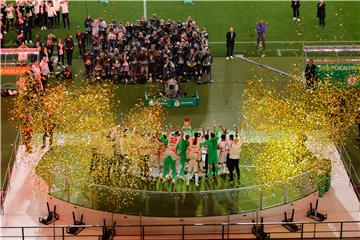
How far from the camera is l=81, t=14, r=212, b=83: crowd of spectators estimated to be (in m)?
40.0

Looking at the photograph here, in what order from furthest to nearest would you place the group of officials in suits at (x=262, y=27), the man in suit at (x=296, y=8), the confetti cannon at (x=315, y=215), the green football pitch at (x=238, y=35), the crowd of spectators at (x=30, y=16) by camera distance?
the man in suit at (x=296, y=8) < the crowd of spectators at (x=30, y=16) < the group of officials in suits at (x=262, y=27) < the green football pitch at (x=238, y=35) < the confetti cannon at (x=315, y=215)

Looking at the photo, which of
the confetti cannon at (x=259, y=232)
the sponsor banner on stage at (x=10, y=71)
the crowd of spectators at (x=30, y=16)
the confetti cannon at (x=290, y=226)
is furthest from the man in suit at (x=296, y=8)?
the confetti cannon at (x=259, y=232)

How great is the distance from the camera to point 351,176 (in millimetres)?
33844

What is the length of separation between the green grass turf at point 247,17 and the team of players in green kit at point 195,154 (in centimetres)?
1178

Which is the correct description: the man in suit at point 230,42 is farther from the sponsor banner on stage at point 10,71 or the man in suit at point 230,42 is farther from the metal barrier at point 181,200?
the metal barrier at point 181,200

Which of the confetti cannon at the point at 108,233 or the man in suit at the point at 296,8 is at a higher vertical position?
the man in suit at the point at 296,8

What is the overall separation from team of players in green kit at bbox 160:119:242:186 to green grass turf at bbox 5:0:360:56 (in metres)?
11.8

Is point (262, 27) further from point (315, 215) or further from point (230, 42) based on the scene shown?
point (315, 215)

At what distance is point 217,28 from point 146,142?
15.5 metres

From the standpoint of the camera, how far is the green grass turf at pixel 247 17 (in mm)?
45250

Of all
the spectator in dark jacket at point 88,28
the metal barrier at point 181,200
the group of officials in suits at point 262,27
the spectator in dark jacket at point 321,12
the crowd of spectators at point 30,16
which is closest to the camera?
the metal barrier at point 181,200

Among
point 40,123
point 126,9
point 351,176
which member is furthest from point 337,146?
point 126,9

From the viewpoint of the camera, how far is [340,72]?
129ft

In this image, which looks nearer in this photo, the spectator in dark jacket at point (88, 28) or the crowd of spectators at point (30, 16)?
the spectator in dark jacket at point (88, 28)
